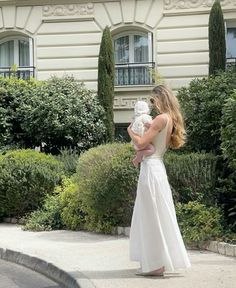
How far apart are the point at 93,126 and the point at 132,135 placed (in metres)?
10.9

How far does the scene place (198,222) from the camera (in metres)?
9.47

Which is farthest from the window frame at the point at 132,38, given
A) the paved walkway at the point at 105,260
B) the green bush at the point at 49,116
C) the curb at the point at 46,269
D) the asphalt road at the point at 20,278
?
the asphalt road at the point at 20,278

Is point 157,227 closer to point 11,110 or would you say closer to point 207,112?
point 207,112

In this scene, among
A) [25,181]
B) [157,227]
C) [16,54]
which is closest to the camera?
[157,227]

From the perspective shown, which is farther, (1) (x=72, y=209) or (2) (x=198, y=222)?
(1) (x=72, y=209)

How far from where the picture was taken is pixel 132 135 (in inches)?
281

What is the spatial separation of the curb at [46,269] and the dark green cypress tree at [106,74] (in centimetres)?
1111

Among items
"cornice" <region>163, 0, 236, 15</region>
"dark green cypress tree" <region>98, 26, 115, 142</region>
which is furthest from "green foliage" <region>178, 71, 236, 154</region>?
"cornice" <region>163, 0, 236, 15</region>

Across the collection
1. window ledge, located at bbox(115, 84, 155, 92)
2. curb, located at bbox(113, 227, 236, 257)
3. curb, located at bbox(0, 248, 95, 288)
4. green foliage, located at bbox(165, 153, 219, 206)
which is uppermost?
window ledge, located at bbox(115, 84, 155, 92)

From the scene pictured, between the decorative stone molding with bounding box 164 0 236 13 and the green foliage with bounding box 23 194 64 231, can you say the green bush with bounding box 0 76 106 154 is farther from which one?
the decorative stone molding with bounding box 164 0 236 13

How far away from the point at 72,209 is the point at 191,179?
2.68m

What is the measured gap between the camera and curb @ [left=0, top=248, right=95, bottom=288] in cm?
722

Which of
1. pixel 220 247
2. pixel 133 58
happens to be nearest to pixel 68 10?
pixel 133 58

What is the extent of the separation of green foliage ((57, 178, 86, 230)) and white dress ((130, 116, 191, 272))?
473 centimetres
